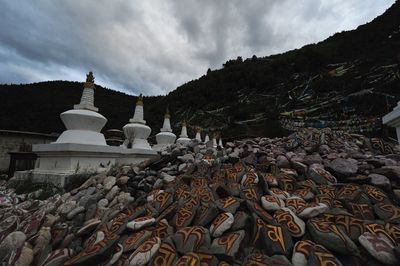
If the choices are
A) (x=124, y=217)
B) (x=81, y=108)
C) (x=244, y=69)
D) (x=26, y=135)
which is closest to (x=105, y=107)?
(x=26, y=135)

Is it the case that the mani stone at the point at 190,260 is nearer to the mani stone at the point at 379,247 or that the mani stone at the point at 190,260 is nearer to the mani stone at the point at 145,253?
the mani stone at the point at 145,253

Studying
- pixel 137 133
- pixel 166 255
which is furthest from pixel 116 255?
pixel 137 133

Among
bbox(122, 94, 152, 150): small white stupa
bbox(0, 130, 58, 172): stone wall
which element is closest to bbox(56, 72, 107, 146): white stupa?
bbox(122, 94, 152, 150): small white stupa

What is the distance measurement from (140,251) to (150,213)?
0.66 m

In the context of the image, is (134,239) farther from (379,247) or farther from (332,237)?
(379,247)

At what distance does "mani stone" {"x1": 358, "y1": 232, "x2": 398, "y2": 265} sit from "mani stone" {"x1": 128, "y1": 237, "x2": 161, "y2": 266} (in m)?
1.67

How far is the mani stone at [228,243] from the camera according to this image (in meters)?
1.86

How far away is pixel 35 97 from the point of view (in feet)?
120

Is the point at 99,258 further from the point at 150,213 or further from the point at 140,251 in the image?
the point at 150,213

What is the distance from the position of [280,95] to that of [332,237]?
3740 centimetres

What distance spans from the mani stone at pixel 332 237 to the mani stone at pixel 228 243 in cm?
60

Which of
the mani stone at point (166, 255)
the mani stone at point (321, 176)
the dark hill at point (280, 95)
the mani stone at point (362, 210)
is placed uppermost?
the dark hill at point (280, 95)

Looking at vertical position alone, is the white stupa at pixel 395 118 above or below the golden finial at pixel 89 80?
below

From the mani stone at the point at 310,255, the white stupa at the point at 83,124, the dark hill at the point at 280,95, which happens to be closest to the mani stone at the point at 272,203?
the mani stone at the point at 310,255
